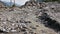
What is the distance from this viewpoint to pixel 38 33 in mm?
4949

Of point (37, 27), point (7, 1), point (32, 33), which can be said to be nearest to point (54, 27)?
point (37, 27)

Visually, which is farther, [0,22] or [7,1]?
[7,1]

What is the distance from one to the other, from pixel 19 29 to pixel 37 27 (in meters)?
0.58

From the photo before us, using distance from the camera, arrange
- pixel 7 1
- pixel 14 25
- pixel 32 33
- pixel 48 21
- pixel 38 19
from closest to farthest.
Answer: pixel 32 33 < pixel 14 25 < pixel 48 21 < pixel 38 19 < pixel 7 1

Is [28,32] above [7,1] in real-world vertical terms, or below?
above

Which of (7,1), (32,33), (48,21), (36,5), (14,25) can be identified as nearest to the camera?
(32,33)

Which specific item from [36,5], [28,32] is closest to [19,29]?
[28,32]

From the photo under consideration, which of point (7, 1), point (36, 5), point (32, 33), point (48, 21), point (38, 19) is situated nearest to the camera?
point (32, 33)

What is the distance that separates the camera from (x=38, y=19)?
6496 mm

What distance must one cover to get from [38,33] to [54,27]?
2.41 ft

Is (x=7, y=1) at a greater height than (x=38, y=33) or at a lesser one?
lesser

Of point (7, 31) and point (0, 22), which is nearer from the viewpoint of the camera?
point (7, 31)

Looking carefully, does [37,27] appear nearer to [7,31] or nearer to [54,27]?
[54,27]

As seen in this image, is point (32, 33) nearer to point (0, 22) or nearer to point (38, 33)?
point (38, 33)
